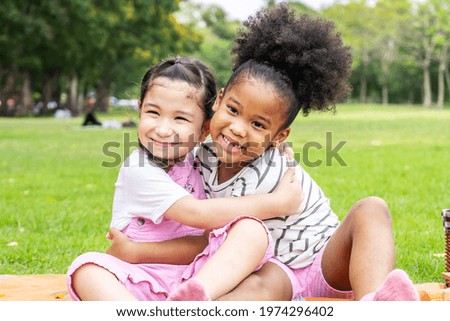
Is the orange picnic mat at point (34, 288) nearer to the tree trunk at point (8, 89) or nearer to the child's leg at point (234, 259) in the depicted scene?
the child's leg at point (234, 259)

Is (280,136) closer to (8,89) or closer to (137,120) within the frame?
(137,120)

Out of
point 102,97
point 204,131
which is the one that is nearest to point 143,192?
point 204,131

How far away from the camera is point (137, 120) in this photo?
177 inches

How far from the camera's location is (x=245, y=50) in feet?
10.0

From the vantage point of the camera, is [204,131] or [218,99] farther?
[204,131]

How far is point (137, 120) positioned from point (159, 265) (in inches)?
69.9

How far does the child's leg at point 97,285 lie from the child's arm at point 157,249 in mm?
249

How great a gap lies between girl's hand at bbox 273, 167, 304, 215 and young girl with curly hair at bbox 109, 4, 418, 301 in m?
→ 0.05

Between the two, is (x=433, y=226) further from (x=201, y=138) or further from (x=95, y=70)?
(x=95, y=70)

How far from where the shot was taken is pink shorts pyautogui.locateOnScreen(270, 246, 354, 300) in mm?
2898

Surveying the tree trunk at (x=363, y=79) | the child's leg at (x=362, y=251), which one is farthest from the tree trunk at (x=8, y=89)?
the child's leg at (x=362, y=251)

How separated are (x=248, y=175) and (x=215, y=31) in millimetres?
62684

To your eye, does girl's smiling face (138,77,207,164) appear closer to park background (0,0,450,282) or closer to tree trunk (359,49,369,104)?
park background (0,0,450,282)

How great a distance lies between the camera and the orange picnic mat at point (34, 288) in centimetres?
323
